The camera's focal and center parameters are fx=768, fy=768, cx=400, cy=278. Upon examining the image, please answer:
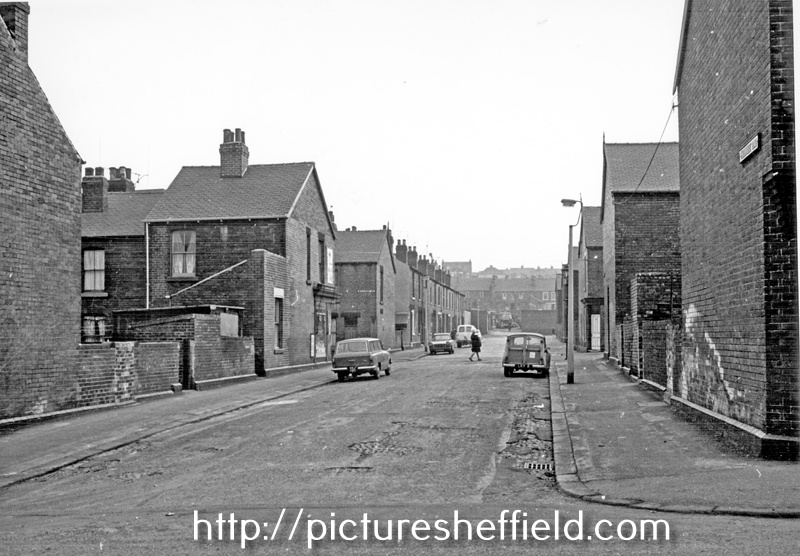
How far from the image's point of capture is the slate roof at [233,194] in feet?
102

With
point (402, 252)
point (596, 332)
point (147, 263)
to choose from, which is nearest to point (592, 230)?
point (596, 332)

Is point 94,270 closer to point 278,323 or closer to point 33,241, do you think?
point 278,323

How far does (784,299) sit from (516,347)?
17913mm

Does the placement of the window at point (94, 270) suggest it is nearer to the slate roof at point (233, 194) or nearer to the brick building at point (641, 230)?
the slate roof at point (233, 194)

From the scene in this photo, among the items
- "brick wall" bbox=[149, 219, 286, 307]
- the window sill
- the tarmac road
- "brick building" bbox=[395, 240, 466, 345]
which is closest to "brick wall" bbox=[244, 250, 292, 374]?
"brick wall" bbox=[149, 219, 286, 307]

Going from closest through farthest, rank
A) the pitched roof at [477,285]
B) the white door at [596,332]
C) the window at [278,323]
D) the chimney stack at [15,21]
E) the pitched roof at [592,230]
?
the chimney stack at [15,21]
the window at [278,323]
the white door at [596,332]
the pitched roof at [592,230]
the pitched roof at [477,285]

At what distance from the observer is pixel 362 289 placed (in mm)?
52531

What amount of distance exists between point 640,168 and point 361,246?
78.6 ft

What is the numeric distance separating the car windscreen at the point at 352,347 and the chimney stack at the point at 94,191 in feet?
47.8

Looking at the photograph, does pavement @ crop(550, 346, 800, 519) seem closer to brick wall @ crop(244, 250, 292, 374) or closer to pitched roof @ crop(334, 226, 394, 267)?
brick wall @ crop(244, 250, 292, 374)

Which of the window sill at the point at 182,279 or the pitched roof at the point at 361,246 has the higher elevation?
the pitched roof at the point at 361,246

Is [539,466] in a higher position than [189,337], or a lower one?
lower

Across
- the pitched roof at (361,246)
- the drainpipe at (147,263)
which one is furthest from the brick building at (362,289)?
the drainpipe at (147,263)

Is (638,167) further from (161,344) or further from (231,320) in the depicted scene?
(161,344)
